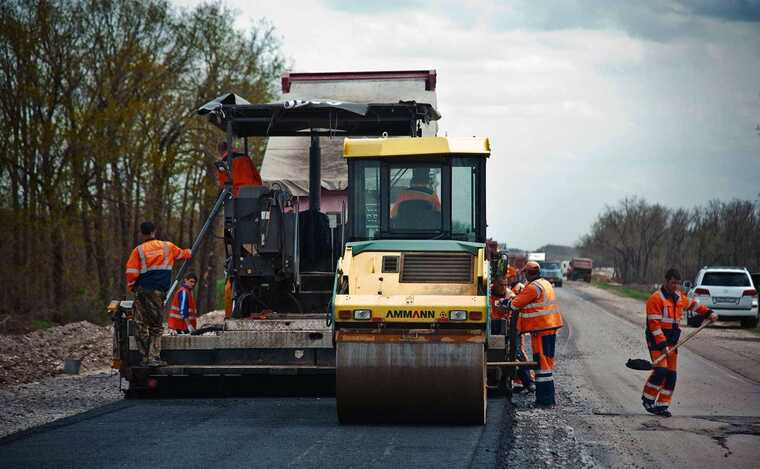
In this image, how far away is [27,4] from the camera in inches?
1219

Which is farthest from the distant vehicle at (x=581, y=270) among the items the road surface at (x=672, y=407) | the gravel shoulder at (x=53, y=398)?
the gravel shoulder at (x=53, y=398)

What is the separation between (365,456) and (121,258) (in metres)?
29.7

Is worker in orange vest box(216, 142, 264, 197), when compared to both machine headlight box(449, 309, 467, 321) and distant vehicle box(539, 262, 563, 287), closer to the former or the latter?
machine headlight box(449, 309, 467, 321)

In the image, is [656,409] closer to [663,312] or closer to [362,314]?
[663,312]

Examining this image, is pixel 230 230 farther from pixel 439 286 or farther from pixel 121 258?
pixel 121 258

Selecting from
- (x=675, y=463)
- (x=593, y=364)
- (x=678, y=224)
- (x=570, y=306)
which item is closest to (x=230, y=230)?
(x=675, y=463)

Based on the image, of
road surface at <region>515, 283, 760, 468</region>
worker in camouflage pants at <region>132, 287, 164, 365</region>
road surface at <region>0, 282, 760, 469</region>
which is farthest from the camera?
worker in camouflage pants at <region>132, 287, 164, 365</region>

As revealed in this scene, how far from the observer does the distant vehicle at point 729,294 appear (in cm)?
2912

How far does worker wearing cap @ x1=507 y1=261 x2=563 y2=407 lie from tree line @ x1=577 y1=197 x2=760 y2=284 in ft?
188

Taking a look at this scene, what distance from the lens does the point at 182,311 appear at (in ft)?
57.2

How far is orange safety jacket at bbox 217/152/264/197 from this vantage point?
1236 cm

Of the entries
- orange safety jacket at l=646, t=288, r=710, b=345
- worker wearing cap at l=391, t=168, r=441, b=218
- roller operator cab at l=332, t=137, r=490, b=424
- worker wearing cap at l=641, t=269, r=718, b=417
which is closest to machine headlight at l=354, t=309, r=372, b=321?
roller operator cab at l=332, t=137, r=490, b=424

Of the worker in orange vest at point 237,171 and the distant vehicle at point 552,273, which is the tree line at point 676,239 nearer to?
the distant vehicle at point 552,273

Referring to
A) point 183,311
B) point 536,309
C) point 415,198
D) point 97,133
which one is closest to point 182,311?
point 183,311
